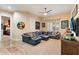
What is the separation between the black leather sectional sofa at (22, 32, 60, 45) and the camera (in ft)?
7.28

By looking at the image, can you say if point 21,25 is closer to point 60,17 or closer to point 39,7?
point 39,7

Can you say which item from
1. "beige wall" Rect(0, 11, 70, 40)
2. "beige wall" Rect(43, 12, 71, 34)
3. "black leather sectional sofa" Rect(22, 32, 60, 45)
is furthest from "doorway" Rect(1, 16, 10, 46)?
"beige wall" Rect(43, 12, 71, 34)

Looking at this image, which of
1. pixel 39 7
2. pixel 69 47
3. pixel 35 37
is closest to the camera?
pixel 69 47

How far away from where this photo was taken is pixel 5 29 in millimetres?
2203

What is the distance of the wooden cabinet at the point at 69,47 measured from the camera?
1.89 m

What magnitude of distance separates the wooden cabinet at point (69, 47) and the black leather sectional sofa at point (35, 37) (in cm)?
39

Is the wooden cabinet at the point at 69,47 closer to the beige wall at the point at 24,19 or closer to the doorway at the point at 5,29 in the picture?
the beige wall at the point at 24,19

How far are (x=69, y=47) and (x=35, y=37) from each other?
0.85 metres

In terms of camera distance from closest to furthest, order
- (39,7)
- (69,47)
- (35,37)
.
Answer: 1. (69,47)
2. (39,7)
3. (35,37)

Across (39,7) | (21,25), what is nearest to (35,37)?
(21,25)

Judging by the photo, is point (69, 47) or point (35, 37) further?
point (35, 37)

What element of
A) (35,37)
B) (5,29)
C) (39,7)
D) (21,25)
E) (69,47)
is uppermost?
(39,7)

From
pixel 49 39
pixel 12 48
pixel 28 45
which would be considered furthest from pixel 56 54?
pixel 12 48
